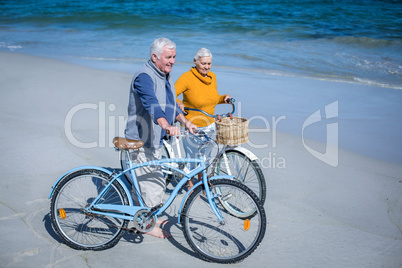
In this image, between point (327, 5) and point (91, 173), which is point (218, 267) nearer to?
point (91, 173)

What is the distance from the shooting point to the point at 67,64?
11000 millimetres

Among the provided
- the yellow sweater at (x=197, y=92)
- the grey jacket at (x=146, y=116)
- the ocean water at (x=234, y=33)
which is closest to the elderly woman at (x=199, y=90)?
the yellow sweater at (x=197, y=92)

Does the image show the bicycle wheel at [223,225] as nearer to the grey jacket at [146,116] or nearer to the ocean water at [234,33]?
the grey jacket at [146,116]

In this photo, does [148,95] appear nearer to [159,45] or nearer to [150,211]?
[159,45]

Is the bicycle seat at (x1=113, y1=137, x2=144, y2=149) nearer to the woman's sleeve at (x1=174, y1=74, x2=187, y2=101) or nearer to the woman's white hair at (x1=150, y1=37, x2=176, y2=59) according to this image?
the woman's white hair at (x1=150, y1=37, x2=176, y2=59)

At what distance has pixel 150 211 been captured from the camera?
12.1ft

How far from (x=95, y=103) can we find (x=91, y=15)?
662 inches

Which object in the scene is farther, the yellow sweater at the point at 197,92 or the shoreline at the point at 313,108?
the shoreline at the point at 313,108

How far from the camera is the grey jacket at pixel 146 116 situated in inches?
139

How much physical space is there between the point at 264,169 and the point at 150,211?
2306mm

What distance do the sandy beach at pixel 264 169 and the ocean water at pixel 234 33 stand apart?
8.38ft

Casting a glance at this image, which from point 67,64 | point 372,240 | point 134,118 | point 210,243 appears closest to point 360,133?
point 372,240

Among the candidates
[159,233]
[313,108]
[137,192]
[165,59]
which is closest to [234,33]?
[313,108]

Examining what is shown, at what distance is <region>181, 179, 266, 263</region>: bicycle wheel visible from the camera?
3.39 m
